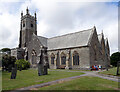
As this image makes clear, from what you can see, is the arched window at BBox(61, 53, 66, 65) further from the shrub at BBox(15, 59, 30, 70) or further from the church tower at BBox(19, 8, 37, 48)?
the church tower at BBox(19, 8, 37, 48)

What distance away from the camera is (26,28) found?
4347 centimetres

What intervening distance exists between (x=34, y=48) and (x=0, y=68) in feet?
40.5

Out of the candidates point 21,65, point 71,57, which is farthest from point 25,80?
point 71,57

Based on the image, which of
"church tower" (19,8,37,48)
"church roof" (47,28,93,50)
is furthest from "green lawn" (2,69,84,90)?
"church tower" (19,8,37,48)

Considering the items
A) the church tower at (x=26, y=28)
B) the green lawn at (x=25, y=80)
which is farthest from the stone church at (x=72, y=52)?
the green lawn at (x=25, y=80)

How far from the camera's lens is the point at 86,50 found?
1041 inches

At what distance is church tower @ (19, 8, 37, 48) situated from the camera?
141ft

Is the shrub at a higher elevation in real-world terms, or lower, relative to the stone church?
lower

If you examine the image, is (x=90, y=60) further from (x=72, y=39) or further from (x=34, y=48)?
(x=34, y=48)

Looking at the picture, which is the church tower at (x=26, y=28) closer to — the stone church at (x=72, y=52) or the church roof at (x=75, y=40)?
the stone church at (x=72, y=52)

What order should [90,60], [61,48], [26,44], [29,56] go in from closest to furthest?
[90,60] → [61,48] → [29,56] → [26,44]

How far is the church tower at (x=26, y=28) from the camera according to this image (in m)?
43.1

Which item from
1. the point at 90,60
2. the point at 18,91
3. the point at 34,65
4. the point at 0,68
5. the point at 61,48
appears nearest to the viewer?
the point at 18,91

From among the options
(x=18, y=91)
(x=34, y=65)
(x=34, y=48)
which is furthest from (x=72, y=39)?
(x=18, y=91)
